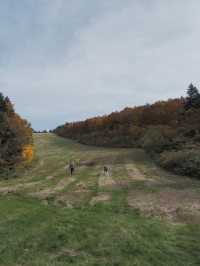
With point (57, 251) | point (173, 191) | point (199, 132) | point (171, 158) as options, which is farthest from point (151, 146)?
point (57, 251)

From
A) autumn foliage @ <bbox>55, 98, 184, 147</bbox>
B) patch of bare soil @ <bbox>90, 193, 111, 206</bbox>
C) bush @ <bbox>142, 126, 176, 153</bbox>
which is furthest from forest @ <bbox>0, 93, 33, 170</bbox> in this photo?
autumn foliage @ <bbox>55, 98, 184, 147</bbox>

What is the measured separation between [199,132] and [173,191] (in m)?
21.2

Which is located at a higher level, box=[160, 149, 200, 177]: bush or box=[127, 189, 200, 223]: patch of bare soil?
box=[160, 149, 200, 177]: bush

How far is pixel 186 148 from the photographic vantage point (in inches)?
1282

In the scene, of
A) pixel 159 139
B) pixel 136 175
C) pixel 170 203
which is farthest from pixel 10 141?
pixel 170 203

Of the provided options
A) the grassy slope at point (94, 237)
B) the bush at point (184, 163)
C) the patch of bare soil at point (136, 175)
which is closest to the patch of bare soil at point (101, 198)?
the grassy slope at point (94, 237)

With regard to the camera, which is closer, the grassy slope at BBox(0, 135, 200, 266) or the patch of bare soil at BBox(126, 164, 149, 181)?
the grassy slope at BBox(0, 135, 200, 266)

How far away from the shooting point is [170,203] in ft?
45.9

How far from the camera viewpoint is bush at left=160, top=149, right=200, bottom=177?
2470 cm

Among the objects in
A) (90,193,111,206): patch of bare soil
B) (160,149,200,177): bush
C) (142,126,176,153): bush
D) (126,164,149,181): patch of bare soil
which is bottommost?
(90,193,111,206): patch of bare soil

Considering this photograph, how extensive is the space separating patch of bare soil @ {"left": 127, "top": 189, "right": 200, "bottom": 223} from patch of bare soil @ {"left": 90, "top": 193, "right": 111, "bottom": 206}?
1181 mm

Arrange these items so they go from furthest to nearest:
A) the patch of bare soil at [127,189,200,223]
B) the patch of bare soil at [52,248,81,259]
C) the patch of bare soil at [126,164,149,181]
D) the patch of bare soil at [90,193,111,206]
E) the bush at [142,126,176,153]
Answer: the bush at [142,126,176,153], the patch of bare soil at [126,164,149,181], the patch of bare soil at [90,193,111,206], the patch of bare soil at [127,189,200,223], the patch of bare soil at [52,248,81,259]

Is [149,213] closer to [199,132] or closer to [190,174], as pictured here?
[190,174]

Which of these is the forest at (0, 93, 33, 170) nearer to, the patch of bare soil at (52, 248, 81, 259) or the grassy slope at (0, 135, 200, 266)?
the grassy slope at (0, 135, 200, 266)
